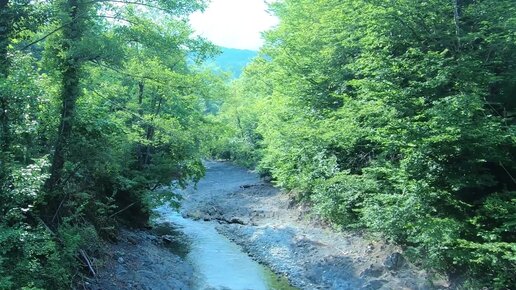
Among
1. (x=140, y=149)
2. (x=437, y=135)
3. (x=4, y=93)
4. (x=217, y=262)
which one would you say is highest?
(x=4, y=93)

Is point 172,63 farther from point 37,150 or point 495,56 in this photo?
point 495,56

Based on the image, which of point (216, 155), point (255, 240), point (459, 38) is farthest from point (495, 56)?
point (216, 155)

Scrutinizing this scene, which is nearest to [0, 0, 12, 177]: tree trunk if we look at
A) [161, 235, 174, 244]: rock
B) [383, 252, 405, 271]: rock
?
[161, 235, 174, 244]: rock

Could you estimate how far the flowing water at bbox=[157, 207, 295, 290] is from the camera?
543 inches

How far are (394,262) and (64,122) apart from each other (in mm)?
10950

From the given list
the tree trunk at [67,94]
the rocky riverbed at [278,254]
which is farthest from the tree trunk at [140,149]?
the tree trunk at [67,94]

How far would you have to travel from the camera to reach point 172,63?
2234 cm

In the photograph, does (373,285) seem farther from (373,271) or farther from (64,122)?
(64,122)

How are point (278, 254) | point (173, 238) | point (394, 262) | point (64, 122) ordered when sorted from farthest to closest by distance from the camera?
point (173, 238) < point (278, 254) < point (394, 262) < point (64, 122)

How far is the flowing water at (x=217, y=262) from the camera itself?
13.8 metres

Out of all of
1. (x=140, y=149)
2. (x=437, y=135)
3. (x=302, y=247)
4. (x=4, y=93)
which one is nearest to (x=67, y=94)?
(x=4, y=93)

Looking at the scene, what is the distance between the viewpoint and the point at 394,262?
1294 centimetres

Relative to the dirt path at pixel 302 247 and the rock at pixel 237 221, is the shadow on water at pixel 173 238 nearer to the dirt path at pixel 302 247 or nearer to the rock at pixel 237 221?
the dirt path at pixel 302 247

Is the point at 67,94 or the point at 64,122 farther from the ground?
the point at 67,94
